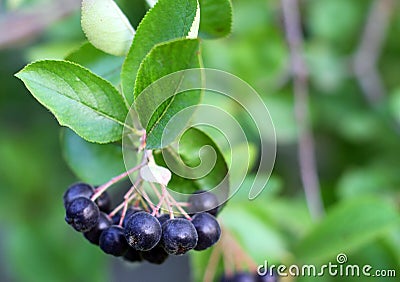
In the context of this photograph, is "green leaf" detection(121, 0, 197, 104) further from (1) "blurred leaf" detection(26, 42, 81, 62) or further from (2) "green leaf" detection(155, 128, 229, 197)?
(1) "blurred leaf" detection(26, 42, 81, 62)

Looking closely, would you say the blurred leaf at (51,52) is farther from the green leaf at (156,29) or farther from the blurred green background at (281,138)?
the green leaf at (156,29)

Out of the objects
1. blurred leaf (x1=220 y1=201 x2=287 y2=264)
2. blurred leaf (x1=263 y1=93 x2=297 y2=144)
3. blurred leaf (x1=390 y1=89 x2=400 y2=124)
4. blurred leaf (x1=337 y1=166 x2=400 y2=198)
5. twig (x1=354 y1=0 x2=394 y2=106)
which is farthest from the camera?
twig (x1=354 y1=0 x2=394 y2=106)

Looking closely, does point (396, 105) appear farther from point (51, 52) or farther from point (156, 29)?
point (156, 29)

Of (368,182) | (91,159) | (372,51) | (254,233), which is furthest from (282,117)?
(91,159)

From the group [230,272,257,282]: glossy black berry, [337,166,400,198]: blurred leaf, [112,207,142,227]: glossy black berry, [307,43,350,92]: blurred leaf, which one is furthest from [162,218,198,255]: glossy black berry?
[307,43,350,92]: blurred leaf

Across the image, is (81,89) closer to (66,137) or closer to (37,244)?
(66,137)

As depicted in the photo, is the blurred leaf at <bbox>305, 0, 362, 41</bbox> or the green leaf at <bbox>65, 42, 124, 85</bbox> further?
the blurred leaf at <bbox>305, 0, 362, 41</bbox>

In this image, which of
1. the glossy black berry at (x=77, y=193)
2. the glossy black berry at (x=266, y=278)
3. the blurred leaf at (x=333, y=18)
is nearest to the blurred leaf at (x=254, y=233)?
the glossy black berry at (x=266, y=278)
